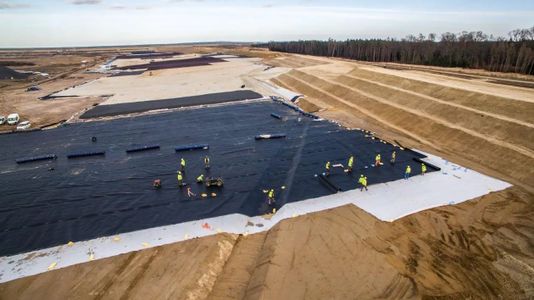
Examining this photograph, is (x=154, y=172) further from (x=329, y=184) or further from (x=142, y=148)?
(x=329, y=184)

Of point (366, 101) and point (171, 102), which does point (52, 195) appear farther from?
point (366, 101)

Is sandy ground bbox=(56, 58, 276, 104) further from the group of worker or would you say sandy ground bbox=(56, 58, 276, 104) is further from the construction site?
the group of worker

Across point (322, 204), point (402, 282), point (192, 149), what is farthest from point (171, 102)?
point (402, 282)

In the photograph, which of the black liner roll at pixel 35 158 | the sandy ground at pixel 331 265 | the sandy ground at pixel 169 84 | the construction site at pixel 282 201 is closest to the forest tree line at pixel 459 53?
the construction site at pixel 282 201

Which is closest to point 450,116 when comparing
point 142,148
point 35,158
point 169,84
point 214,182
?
point 214,182

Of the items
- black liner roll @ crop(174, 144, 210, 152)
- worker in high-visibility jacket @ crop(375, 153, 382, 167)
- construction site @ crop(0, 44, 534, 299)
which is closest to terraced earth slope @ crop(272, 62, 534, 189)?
construction site @ crop(0, 44, 534, 299)

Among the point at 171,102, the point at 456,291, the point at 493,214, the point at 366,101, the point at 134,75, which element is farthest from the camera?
the point at 134,75
